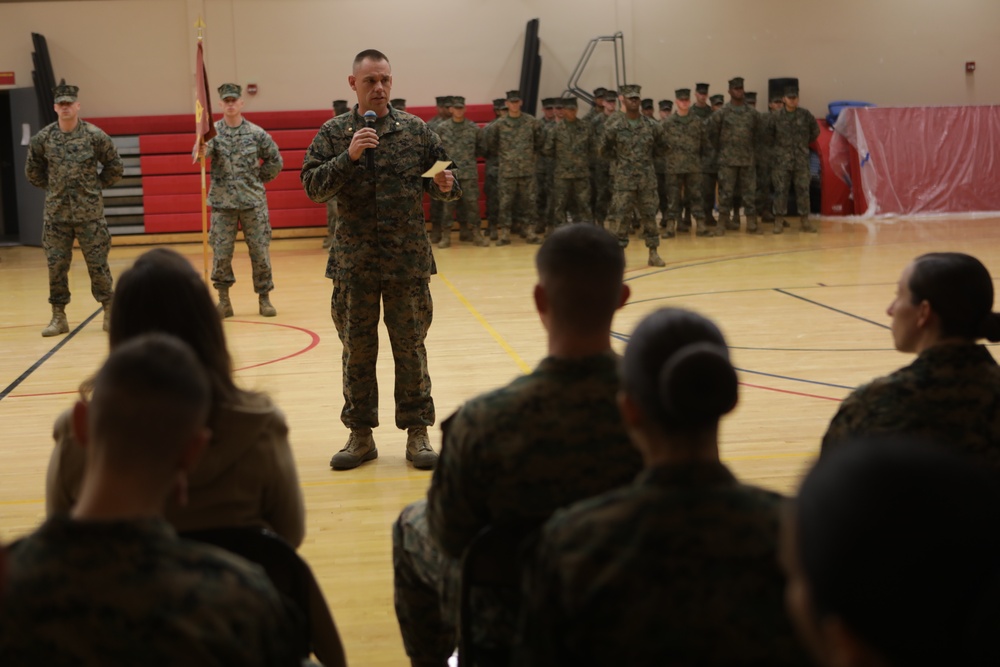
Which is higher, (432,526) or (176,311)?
(176,311)

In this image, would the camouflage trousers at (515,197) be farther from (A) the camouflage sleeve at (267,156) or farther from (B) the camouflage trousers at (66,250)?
(B) the camouflage trousers at (66,250)

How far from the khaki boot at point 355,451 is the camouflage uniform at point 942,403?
9.22 feet

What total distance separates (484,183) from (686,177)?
3082 millimetres

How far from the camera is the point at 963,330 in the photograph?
279 cm

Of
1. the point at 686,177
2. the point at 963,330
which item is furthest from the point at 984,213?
the point at 963,330

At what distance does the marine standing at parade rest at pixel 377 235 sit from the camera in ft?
16.0

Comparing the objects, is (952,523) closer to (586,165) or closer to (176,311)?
A: (176,311)

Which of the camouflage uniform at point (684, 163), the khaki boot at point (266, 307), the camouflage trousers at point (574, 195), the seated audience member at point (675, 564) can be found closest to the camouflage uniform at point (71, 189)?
the khaki boot at point (266, 307)

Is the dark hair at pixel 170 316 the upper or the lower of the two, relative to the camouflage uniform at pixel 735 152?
lower

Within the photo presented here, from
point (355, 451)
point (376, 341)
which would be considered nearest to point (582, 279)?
point (376, 341)

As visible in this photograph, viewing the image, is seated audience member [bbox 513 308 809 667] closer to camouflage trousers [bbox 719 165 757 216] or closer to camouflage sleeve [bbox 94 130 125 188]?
camouflage sleeve [bbox 94 130 125 188]

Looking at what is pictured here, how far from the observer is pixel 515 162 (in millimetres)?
15297

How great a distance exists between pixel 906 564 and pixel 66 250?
8.90 meters

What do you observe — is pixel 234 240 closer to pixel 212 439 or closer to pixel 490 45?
pixel 212 439
